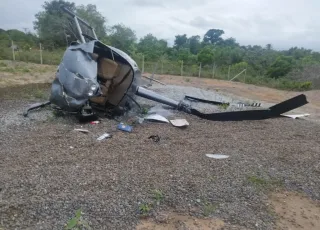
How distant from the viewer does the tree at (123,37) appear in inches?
1307

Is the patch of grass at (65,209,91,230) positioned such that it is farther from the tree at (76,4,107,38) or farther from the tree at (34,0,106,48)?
the tree at (76,4,107,38)

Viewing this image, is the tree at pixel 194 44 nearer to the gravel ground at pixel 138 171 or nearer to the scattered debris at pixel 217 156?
the gravel ground at pixel 138 171

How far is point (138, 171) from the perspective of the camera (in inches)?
168

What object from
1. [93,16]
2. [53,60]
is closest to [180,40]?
[93,16]

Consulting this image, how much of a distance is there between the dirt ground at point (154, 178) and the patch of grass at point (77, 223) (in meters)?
0.07

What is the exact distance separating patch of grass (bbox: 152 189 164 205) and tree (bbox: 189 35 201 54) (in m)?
42.6

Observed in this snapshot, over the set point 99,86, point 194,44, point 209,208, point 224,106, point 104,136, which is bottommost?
point 209,208

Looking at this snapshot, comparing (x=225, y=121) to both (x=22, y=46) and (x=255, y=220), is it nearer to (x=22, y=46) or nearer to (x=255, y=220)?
(x=255, y=220)

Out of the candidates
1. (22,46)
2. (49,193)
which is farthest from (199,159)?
(22,46)

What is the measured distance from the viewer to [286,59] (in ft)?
105

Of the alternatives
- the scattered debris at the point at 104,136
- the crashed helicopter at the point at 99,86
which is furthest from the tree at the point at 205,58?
the scattered debris at the point at 104,136

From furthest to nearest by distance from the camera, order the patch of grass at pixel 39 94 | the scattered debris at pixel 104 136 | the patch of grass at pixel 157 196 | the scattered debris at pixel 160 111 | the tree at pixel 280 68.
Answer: the tree at pixel 280 68 → the patch of grass at pixel 39 94 → the scattered debris at pixel 160 111 → the scattered debris at pixel 104 136 → the patch of grass at pixel 157 196

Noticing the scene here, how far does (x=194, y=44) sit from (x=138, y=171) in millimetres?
44540

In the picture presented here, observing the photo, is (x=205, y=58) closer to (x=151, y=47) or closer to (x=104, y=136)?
(x=151, y=47)
